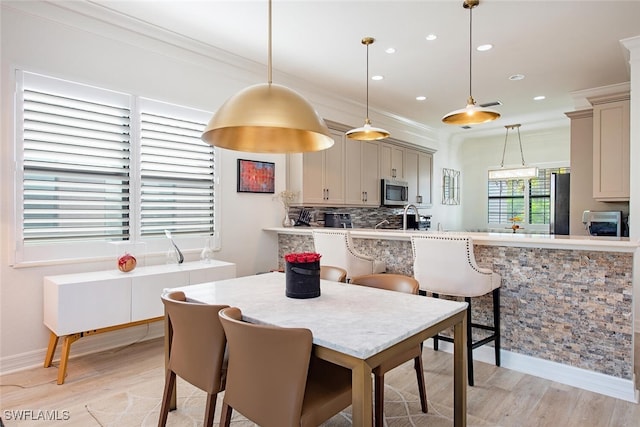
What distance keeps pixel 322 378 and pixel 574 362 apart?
81.9 inches

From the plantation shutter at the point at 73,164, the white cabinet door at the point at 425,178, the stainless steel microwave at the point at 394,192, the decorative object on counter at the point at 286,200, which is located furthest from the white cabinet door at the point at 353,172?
the plantation shutter at the point at 73,164

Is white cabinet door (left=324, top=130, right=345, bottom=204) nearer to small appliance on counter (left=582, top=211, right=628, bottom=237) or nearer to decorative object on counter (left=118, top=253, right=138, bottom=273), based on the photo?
decorative object on counter (left=118, top=253, right=138, bottom=273)

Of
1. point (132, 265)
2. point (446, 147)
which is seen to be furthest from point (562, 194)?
point (132, 265)

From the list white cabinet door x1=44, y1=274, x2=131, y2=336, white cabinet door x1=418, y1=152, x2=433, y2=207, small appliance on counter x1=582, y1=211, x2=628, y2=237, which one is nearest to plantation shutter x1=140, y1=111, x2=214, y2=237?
white cabinet door x1=44, y1=274, x2=131, y2=336

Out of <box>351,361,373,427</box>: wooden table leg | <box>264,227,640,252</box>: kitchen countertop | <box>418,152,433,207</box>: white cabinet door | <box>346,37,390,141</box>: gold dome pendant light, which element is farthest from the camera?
<box>418,152,433,207</box>: white cabinet door

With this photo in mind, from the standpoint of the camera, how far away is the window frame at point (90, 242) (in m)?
2.77

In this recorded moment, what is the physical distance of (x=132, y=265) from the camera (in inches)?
120

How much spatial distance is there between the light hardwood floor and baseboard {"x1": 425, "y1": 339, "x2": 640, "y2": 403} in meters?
0.06

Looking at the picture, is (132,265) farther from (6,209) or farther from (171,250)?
(6,209)

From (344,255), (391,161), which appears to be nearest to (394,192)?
(391,161)

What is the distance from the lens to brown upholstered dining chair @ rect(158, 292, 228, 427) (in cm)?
163

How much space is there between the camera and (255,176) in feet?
14.5

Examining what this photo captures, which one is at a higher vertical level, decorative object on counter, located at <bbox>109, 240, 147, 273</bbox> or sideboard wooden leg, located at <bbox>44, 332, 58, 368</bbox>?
decorative object on counter, located at <bbox>109, 240, 147, 273</bbox>

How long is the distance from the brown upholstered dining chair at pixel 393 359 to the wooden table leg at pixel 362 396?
46 centimetres
